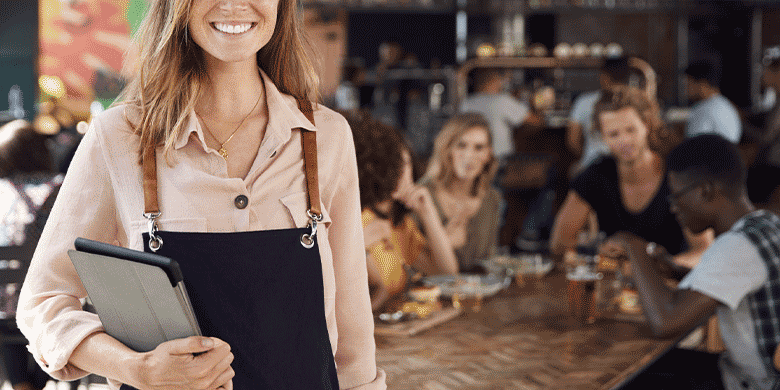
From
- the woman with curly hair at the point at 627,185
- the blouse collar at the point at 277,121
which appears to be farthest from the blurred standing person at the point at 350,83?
the blouse collar at the point at 277,121

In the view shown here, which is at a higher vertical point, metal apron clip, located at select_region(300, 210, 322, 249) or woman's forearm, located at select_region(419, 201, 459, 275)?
metal apron clip, located at select_region(300, 210, 322, 249)

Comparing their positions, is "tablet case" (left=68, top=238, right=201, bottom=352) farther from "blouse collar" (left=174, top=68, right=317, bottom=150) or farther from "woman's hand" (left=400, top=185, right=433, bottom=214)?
"woman's hand" (left=400, top=185, right=433, bottom=214)

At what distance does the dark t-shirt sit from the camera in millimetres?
3479

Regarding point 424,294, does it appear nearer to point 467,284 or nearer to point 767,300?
point 467,284

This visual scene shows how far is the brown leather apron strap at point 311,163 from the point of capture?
112cm

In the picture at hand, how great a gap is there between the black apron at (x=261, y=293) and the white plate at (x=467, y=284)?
1.54 m

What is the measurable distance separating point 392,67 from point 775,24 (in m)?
4.79

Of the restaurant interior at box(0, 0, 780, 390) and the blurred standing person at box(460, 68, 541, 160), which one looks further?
the blurred standing person at box(460, 68, 541, 160)

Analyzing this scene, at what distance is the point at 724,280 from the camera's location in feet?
7.18

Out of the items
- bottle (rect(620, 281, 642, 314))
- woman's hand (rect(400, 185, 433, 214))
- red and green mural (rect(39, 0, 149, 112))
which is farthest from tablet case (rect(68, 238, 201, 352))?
red and green mural (rect(39, 0, 149, 112))

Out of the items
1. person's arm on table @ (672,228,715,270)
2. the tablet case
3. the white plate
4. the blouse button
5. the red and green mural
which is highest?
the red and green mural

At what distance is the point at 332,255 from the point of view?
1.19 meters

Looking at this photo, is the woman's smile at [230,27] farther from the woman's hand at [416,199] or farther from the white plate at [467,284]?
the woman's hand at [416,199]

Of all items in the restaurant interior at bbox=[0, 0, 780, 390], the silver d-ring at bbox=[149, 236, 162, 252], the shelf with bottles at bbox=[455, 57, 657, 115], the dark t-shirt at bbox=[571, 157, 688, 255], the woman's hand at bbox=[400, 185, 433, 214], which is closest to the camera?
the silver d-ring at bbox=[149, 236, 162, 252]
